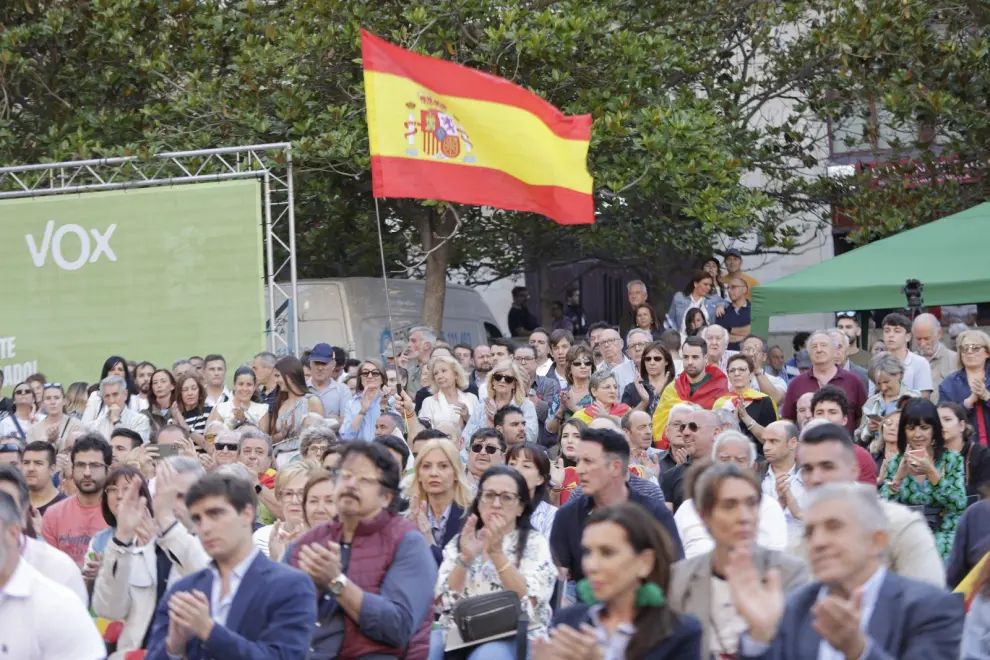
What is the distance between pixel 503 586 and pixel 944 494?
2.97 meters

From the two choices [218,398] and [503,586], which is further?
[218,398]

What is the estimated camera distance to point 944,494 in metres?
8.81

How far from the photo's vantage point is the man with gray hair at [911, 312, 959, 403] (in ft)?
41.9

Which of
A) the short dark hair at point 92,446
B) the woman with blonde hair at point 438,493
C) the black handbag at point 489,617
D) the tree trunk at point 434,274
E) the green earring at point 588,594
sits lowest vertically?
the black handbag at point 489,617

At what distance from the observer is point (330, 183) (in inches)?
725

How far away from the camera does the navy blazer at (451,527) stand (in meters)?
8.02

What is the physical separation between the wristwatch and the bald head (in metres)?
7.83

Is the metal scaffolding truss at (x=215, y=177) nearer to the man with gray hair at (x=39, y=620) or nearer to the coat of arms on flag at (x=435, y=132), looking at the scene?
the coat of arms on flag at (x=435, y=132)

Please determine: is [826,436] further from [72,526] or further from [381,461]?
[72,526]

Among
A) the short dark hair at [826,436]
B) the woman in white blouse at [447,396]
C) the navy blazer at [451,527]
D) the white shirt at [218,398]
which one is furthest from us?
the white shirt at [218,398]

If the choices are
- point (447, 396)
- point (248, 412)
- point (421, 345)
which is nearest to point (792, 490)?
point (447, 396)

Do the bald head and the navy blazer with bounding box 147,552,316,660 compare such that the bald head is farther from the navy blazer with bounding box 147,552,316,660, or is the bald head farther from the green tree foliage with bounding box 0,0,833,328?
the navy blazer with bounding box 147,552,316,660

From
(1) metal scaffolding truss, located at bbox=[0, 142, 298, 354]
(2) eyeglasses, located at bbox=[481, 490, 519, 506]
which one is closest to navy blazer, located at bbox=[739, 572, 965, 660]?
(2) eyeglasses, located at bbox=[481, 490, 519, 506]

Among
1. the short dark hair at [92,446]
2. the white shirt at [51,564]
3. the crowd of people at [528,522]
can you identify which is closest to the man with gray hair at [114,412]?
the crowd of people at [528,522]
